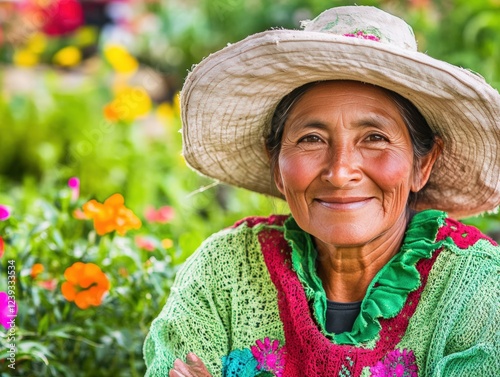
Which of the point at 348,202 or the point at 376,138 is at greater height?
the point at 376,138

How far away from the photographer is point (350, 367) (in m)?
2.30

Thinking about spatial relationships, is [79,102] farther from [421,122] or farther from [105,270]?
[421,122]

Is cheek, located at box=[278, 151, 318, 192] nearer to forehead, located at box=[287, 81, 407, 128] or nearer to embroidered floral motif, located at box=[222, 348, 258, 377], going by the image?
forehead, located at box=[287, 81, 407, 128]

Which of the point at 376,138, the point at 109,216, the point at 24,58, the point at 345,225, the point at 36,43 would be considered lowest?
the point at 109,216

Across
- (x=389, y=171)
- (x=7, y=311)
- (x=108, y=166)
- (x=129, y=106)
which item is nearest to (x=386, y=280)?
(x=389, y=171)

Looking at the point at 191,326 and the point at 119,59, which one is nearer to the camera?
the point at 191,326

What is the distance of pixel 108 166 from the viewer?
5.18m

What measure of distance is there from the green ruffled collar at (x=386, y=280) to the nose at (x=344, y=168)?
290 millimetres

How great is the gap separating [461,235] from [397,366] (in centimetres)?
41

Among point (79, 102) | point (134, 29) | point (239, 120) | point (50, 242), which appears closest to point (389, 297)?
point (239, 120)

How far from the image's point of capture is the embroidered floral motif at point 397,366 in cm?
229

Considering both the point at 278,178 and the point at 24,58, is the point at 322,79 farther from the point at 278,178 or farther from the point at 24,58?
the point at 24,58

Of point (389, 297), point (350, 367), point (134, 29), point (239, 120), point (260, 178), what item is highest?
point (134, 29)

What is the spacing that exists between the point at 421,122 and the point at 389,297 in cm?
49
